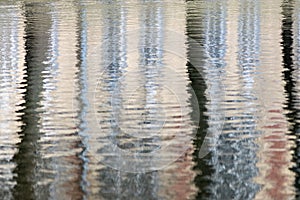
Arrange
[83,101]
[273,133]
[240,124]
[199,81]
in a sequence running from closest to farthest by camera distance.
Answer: [273,133] < [240,124] < [83,101] < [199,81]

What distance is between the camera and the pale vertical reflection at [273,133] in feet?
23.4

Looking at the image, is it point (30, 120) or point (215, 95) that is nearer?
point (30, 120)

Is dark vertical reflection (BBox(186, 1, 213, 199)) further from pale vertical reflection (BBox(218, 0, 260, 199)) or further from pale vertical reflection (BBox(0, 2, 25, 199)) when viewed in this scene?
pale vertical reflection (BBox(0, 2, 25, 199))

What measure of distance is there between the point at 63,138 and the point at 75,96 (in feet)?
9.29

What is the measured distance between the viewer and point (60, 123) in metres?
10.1

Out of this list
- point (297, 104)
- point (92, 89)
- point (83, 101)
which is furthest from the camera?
point (92, 89)

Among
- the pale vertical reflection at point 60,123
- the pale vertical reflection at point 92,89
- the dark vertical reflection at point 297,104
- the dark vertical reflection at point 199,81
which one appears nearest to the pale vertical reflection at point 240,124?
the dark vertical reflection at point 199,81

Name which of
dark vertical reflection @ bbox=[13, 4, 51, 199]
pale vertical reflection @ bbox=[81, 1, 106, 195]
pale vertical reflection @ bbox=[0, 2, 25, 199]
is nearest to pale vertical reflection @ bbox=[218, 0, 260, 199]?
pale vertical reflection @ bbox=[81, 1, 106, 195]

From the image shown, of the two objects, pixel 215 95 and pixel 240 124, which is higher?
pixel 240 124

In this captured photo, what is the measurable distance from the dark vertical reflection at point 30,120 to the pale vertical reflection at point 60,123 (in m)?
0.08

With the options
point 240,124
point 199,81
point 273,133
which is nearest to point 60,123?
point 240,124

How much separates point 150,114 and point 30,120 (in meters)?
1.22

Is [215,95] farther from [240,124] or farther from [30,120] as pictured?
[30,120]

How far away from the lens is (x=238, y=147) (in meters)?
8.66
